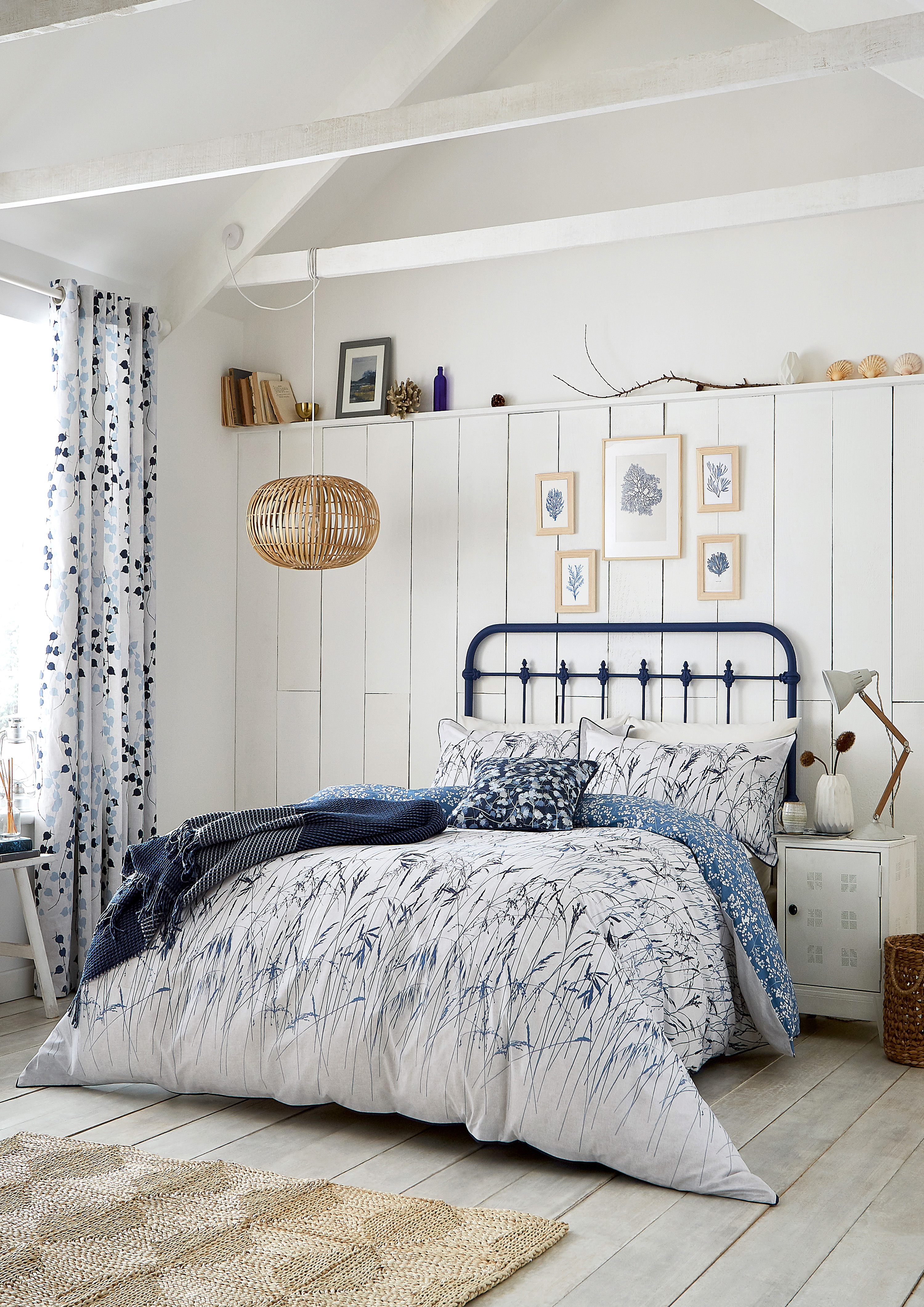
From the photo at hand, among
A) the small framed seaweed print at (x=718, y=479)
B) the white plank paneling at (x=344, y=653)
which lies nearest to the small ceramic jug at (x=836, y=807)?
the small framed seaweed print at (x=718, y=479)

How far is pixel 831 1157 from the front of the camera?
9.01 feet

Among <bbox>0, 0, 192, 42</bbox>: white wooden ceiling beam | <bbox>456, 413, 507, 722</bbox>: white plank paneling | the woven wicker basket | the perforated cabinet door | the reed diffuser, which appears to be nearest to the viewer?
<bbox>0, 0, 192, 42</bbox>: white wooden ceiling beam

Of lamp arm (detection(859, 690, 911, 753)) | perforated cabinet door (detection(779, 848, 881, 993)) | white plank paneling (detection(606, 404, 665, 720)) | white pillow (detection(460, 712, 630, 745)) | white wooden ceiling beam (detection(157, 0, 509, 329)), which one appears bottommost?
perforated cabinet door (detection(779, 848, 881, 993))

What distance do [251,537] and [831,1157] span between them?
10.0 ft

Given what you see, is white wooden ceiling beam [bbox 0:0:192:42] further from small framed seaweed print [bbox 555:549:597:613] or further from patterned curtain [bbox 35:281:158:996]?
small framed seaweed print [bbox 555:549:597:613]

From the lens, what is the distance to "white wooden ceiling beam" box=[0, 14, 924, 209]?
2797mm

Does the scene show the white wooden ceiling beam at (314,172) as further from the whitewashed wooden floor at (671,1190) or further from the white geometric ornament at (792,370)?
the whitewashed wooden floor at (671,1190)

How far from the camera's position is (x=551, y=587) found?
5.02m

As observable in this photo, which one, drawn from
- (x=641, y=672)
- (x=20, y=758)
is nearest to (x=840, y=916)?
(x=641, y=672)

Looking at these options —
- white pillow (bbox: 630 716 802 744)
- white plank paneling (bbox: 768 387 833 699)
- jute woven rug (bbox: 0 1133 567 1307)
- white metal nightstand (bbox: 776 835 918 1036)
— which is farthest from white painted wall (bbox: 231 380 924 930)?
jute woven rug (bbox: 0 1133 567 1307)

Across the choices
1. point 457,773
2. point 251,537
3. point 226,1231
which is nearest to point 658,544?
point 457,773

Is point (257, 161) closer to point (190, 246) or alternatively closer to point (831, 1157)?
point (190, 246)

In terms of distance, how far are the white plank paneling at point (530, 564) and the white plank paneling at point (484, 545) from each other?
1.3 inches

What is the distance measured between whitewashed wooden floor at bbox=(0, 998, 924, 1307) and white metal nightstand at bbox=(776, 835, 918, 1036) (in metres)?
0.27
